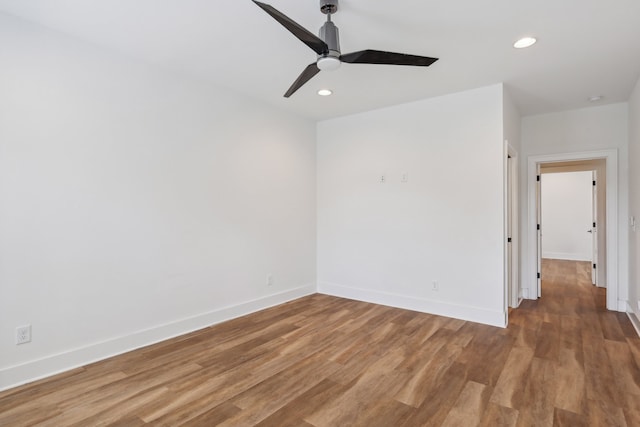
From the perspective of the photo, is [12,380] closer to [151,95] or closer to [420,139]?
[151,95]

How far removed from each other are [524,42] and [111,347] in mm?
4163

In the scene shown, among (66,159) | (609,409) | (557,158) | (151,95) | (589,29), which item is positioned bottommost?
(609,409)

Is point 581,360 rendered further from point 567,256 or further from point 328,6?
point 567,256

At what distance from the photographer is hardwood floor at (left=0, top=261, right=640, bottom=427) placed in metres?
2.01

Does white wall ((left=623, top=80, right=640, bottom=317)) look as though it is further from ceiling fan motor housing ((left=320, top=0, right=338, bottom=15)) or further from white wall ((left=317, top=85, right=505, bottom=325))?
ceiling fan motor housing ((left=320, top=0, right=338, bottom=15))

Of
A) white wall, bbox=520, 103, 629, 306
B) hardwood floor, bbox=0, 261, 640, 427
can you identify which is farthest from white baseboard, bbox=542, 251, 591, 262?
hardwood floor, bbox=0, 261, 640, 427

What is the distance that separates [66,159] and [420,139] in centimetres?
358

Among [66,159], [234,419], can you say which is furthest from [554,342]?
[66,159]

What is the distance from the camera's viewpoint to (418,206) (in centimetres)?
414

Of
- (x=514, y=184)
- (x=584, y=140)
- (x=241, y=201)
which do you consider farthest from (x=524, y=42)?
(x=241, y=201)

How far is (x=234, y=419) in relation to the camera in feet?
6.51

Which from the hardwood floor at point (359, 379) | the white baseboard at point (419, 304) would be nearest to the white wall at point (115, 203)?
the hardwood floor at point (359, 379)

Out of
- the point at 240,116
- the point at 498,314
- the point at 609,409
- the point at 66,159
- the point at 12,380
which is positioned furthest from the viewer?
the point at 240,116

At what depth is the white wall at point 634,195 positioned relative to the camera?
3.42 m
